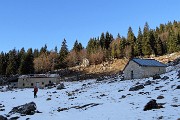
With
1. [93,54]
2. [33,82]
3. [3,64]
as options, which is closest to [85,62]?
[93,54]

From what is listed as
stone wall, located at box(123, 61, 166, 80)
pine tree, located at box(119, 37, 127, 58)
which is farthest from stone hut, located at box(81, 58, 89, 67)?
stone wall, located at box(123, 61, 166, 80)

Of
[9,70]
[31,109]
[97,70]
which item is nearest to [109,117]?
[31,109]

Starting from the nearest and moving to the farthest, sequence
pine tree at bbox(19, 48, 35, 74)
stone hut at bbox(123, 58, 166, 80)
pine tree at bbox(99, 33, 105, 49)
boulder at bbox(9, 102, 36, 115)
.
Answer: boulder at bbox(9, 102, 36, 115), stone hut at bbox(123, 58, 166, 80), pine tree at bbox(19, 48, 35, 74), pine tree at bbox(99, 33, 105, 49)

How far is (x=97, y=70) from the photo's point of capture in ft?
366

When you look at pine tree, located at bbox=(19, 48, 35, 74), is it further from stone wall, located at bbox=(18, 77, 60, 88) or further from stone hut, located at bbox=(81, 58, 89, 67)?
stone wall, located at bbox=(18, 77, 60, 88)

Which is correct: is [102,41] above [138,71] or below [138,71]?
above

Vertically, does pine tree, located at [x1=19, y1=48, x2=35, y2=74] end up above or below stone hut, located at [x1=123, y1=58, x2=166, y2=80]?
above

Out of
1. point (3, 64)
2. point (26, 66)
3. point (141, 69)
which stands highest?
point (3, 64)

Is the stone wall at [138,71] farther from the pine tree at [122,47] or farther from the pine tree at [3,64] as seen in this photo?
the pine tree at [3,64]

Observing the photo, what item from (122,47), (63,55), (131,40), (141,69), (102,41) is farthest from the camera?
(102,41)

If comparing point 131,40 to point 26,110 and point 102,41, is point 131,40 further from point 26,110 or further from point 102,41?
point 26,110

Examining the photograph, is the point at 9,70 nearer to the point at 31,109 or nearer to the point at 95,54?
the point at 95,54

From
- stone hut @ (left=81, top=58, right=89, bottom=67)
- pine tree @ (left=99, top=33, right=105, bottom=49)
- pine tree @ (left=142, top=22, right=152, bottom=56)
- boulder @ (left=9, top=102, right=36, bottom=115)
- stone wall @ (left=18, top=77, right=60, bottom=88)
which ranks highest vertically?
pine tree @ (left=99, top=33, right=105, bottom=49)

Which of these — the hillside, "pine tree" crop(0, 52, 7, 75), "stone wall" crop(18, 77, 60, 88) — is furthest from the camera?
"pine tree" crop(0, 52, 7, 75)
